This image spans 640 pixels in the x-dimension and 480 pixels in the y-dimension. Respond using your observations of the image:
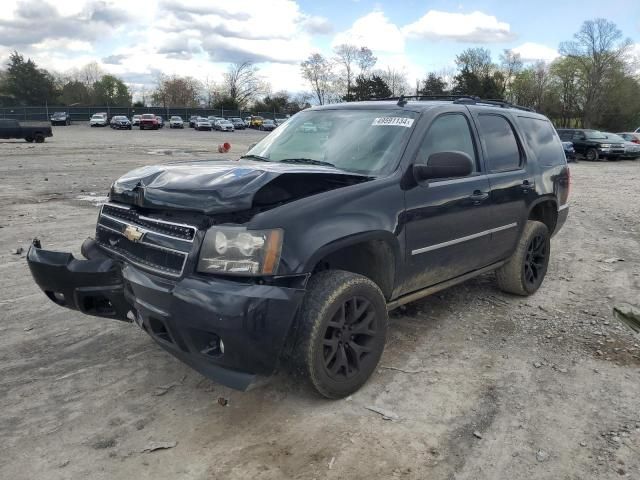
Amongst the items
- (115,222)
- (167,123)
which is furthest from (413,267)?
(167,123)

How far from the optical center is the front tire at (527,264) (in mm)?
5109

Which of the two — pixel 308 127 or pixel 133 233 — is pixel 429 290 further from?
pixel 133 233

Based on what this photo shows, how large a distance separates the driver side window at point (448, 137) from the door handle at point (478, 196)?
218 millimetres

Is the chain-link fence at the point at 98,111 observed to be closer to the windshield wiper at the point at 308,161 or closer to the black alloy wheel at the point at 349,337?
the windshield wiper at the point at 308,161

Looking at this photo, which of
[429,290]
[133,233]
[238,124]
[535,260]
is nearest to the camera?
[133,233]

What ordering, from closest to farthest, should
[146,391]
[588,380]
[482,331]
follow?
[146,391] → [588,380] → [482,331]

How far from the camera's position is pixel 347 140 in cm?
402

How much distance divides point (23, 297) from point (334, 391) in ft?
11.2

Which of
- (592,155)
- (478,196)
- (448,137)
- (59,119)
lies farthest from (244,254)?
(59,119)

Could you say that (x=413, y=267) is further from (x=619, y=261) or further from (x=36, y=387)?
(x=619, y=261)

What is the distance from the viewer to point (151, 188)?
10.5ft

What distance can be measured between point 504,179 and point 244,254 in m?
2.82

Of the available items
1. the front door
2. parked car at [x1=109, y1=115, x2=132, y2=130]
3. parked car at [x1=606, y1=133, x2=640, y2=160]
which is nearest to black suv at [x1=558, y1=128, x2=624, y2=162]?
parked car at [x1=606, y1=133, x2=640, y2=160]

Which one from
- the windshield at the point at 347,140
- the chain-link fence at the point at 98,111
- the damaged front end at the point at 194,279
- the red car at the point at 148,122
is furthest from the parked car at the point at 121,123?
the damaged front end at the point at 194,279
